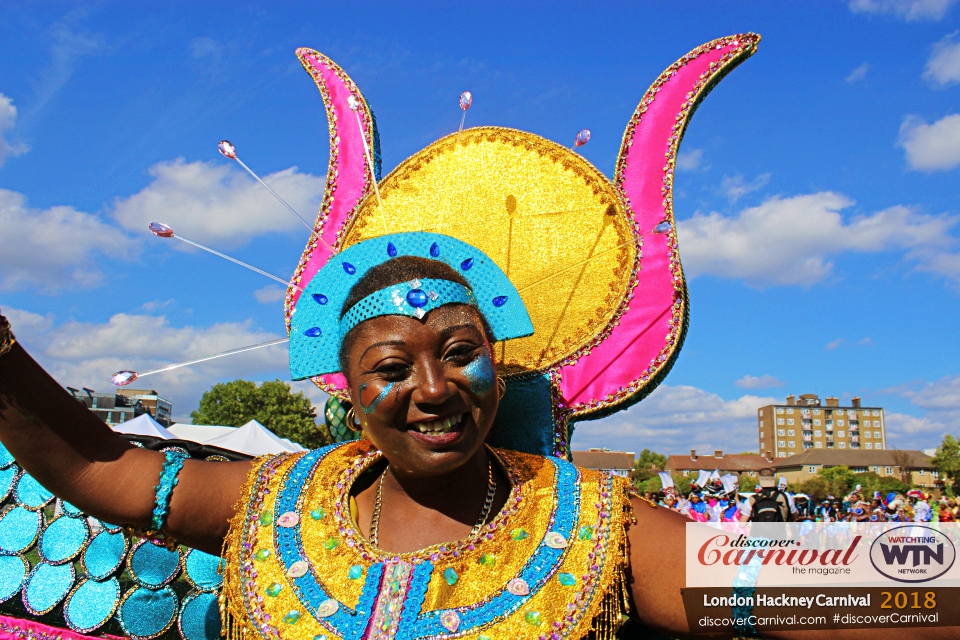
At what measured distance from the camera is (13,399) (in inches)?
80.1

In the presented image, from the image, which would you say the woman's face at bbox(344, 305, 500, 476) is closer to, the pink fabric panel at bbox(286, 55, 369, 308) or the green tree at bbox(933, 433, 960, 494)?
the pink fabric panel at bbox(286, 55, 369, 308)

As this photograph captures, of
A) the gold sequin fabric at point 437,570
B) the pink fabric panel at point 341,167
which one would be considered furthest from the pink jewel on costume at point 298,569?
the pink fabric panel at point 341,167

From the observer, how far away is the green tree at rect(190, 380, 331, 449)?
1384 inches

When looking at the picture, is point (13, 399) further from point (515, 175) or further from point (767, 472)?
point (767, 472)

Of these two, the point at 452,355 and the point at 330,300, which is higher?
the point at 330,300

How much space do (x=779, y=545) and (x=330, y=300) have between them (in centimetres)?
162

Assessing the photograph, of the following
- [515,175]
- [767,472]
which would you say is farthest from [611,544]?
[767,472]

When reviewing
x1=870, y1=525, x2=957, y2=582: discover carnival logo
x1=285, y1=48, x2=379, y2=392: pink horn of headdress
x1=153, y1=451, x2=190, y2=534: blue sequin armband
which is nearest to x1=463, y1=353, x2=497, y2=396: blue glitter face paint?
x1=153, y1=451, x2=190, y2=534: blue sequin armband

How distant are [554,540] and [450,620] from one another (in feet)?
1.29

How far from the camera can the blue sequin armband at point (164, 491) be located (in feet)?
7.29

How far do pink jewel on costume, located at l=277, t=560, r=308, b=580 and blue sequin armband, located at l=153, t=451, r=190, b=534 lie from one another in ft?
1.49

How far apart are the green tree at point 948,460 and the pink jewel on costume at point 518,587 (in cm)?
6052

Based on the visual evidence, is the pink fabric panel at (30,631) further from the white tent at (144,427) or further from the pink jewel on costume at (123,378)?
the white tent at (144,427)

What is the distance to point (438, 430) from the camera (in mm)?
2088
